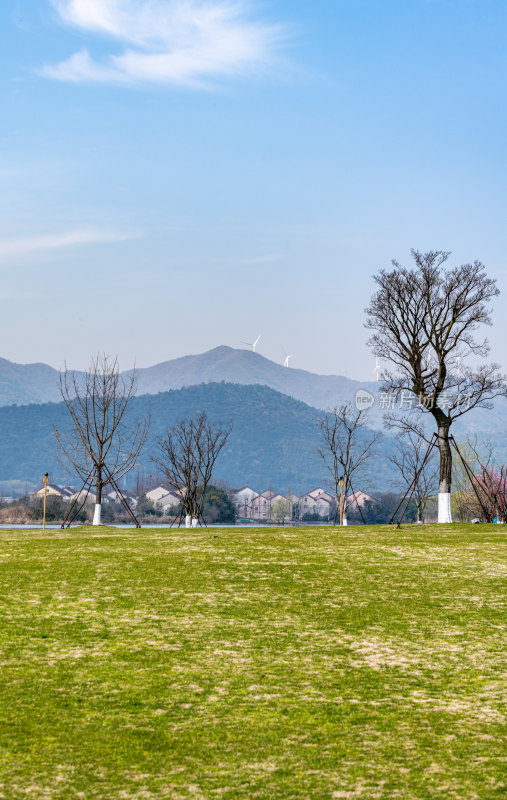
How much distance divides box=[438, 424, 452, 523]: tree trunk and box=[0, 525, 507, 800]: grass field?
16.2m

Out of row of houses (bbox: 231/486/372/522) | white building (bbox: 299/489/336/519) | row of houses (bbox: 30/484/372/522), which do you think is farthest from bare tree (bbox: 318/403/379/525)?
white building (bbox: 299/489/336/519)

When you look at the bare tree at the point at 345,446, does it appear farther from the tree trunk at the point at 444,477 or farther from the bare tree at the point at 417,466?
the tree trunk at the point at 444,477

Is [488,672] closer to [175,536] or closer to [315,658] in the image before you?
[315,658]

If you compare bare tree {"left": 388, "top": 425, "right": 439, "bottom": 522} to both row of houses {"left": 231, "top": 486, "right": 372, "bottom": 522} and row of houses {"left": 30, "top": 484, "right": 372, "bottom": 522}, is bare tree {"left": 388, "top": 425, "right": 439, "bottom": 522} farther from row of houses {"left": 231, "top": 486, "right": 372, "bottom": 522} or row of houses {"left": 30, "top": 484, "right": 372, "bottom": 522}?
row of houses {"left": 231, "top": 486, "right": 372, "bottom": 522}

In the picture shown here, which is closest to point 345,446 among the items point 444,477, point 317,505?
point 444,477

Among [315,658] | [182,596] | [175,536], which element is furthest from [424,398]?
[315,658]

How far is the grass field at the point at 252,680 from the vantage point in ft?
22.9

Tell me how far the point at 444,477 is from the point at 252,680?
25601 millimetres

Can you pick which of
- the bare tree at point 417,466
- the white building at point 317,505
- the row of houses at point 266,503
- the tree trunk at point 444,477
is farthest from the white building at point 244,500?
the tree trunk at point 444,477

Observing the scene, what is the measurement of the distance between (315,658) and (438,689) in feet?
5.48

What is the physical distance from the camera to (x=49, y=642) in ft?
36.5

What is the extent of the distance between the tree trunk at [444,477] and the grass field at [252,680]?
1620 cm

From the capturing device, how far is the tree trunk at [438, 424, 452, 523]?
3397 cm

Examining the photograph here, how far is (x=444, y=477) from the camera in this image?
34250 millimetres
